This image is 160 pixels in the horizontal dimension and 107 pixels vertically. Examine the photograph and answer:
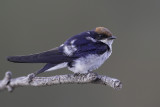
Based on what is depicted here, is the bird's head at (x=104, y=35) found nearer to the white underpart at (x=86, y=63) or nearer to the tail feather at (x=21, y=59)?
the white underpart at (x=86, y=63)

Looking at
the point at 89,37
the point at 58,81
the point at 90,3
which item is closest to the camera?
the point at 58,81

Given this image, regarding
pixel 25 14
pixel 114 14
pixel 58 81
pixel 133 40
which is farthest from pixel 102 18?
pixel 58 81

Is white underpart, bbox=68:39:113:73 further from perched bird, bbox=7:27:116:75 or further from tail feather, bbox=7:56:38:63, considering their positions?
tail feather, bbox=7:56:38:63

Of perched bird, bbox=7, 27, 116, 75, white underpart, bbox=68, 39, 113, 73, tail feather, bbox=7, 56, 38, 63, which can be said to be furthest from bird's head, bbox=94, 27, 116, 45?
tail feather, bbox=7, 56, 38, 63

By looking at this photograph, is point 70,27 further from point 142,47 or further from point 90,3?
point 142,47

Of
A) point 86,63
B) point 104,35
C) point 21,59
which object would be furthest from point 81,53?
point 21,59

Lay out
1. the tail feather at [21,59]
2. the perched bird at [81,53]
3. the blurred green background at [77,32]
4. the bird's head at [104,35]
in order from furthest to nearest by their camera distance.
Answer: the blurred green background at [77,32] → the bird's head at [104,35] → the perched bird at [81,53] → the tail feather at [21,59]

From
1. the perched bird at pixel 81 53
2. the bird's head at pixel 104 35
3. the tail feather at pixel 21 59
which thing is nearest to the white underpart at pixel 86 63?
the perched bird at pixel 81 53
